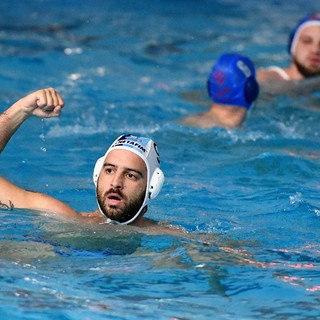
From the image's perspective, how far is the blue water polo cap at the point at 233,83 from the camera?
27.7 feet

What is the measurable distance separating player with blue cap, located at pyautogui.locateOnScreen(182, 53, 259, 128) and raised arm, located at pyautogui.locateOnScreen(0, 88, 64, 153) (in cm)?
306

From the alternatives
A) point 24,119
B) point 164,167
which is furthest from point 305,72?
point 24,119

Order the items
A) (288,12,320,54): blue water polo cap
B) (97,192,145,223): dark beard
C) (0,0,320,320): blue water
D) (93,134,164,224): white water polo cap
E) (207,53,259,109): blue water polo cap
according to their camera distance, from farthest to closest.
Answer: (288,12,320,54): blue water polo cap
(207,53,259,109): blue water polo cap
(93,134,164,224): white water polo cap
(97,192,145,223): dark beard
(0,0,320,320): blue water

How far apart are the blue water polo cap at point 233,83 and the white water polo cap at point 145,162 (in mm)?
2708

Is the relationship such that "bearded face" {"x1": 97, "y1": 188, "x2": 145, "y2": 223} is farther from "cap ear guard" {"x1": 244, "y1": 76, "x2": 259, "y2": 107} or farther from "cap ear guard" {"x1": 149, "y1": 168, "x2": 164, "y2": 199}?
"cap ear guard" {"x1": 244, "y1": 76, "x2": 259, "y2": 107}

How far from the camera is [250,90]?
847 cm

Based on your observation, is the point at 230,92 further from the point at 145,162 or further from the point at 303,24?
the point at 145,162

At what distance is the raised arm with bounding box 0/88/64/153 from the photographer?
5.45 meters

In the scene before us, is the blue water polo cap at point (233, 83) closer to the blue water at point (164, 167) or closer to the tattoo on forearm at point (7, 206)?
the blue water at point (164, 167)

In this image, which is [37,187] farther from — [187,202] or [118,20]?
[118,20]

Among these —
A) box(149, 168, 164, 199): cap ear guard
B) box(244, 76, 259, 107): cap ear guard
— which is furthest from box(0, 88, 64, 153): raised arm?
box(244, 76, 259, 107): cap ear guard

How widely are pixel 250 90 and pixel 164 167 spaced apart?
1.24 meters

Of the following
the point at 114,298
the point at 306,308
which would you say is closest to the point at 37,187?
the point at 114,298

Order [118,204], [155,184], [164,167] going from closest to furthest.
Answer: [118,204], [155,184], [164,167]
